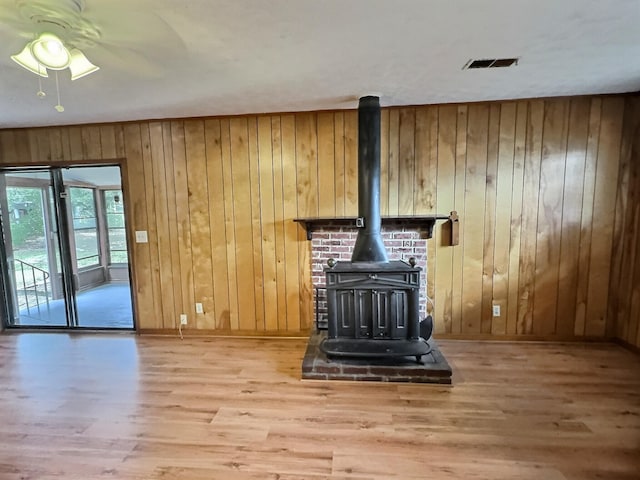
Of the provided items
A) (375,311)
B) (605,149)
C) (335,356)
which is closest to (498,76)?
(605,149)

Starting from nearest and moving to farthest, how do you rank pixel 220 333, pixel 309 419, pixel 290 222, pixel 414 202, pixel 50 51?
pixel 50 51, pixel 309 419, pixel 414 202, pixel 290 222, pixel 220 333

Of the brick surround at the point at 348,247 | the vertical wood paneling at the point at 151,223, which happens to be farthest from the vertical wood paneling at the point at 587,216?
the vertical wood paneling at the point at 151,223

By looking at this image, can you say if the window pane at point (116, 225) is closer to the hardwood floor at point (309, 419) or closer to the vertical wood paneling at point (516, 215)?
the hardwood floor at point (309, 419)

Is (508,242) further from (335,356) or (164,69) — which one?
(164,69)

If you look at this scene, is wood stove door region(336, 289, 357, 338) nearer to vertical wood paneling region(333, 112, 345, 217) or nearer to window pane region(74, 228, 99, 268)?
vertical wood paneling region(333, 112, 345, 217)

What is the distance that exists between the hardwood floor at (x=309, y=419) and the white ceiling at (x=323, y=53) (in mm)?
2281

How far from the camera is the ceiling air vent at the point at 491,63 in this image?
2.25 metres

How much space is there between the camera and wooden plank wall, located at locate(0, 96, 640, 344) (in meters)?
3.23

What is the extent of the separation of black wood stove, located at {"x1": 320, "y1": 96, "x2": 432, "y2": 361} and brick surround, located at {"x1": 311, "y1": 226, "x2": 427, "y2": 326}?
1.55 feet

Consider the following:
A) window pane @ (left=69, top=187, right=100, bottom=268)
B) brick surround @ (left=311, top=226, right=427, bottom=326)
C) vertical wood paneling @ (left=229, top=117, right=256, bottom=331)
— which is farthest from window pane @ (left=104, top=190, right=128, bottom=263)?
brick surround @ (left=311, top=226, right=427, bottom=326)

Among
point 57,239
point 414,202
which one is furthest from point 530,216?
point 57,239

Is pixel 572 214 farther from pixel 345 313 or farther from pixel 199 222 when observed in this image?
pixel 199 222

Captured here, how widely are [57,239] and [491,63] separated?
4.61 metres

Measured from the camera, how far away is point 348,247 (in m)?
3.46
